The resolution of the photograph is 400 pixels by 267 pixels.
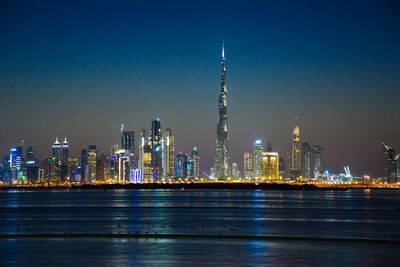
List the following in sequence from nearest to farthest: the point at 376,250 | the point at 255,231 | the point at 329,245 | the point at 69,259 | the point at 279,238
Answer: the point at 69,259, the point at 376,250, the point at 329,245, the point at 279,238, the point at 255,231

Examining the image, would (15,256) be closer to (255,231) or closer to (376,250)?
(376,250)

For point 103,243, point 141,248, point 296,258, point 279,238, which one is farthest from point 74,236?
point 296,258

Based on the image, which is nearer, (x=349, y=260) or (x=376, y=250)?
(x=349, y=260)

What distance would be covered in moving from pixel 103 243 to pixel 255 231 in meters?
15.4

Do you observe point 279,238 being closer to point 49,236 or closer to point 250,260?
point 250,260

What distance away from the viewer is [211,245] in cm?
3003

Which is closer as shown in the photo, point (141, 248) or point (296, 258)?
point (296, 258)

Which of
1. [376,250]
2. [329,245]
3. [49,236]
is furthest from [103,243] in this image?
[376,250]

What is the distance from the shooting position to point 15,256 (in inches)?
1015

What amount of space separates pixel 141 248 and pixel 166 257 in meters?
3.66

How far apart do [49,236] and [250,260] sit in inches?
633

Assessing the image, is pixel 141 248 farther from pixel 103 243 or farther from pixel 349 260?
pixel 349 260

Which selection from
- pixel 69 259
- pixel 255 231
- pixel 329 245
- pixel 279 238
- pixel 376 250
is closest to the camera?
pixel 69 259

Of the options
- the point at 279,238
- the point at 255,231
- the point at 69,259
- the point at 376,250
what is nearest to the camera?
the point at 69,259
